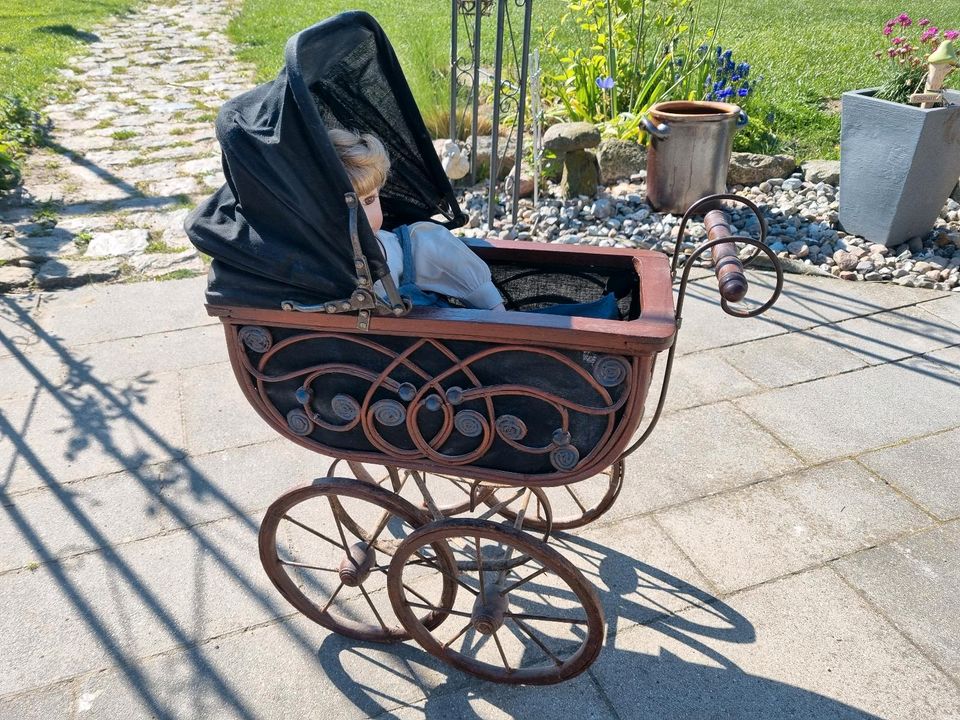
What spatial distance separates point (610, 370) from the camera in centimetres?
154

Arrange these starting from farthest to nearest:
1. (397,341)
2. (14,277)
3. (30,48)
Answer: (30,48), (14,277), (397,341)

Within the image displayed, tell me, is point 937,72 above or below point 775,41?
above

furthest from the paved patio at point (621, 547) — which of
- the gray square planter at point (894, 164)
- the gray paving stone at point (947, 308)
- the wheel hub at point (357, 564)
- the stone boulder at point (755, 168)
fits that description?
the stone boulder at point (755, 168)

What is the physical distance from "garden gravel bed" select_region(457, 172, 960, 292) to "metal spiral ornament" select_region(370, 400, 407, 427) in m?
2.71

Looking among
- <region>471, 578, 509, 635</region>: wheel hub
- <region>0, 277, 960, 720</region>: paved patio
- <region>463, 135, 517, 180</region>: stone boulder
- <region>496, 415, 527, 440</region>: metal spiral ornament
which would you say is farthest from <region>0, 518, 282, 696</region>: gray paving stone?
<region>463, 135, 517, 180</region>: stone boulder

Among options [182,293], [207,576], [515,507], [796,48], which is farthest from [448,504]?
[796,48]

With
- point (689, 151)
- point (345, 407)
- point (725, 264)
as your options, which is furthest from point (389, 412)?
point (689, 151)

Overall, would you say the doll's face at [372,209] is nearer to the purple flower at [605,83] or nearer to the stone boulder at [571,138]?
the stone boulder at [571,138]

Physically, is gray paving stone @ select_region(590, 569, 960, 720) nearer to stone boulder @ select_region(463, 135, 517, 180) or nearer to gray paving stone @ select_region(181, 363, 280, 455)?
gray paving stone @ select_region(181, 363, 280, 455)

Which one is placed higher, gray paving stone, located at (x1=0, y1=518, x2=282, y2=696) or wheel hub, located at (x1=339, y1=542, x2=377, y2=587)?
wheel hub, located at (x1=339, y1=542, x2=377, y2=587)

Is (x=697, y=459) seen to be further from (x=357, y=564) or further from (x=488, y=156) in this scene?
(x=488, y=156)

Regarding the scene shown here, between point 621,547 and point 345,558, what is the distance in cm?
93

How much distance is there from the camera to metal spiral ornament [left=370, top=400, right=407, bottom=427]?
167cm

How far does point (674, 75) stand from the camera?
571 centimetres
